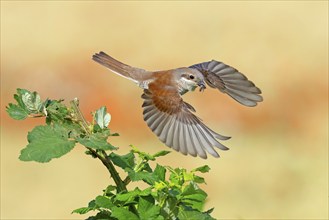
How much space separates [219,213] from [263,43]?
423cm

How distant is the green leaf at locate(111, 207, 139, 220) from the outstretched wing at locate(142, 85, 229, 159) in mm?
1365

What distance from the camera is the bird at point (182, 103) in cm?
413

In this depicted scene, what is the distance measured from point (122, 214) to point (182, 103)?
95.5 inches

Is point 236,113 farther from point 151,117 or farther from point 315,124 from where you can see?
point 151,117

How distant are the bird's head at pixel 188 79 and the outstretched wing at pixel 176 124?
7 cm

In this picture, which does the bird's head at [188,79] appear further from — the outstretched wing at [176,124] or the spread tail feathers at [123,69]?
the spread tail feathers at [123,69]

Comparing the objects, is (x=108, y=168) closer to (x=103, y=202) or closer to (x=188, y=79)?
(x=103, y=202)

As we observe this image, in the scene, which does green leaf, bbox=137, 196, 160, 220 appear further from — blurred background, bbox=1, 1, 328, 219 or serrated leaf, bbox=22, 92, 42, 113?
blurred background, bbox=1, 1, 328, 219

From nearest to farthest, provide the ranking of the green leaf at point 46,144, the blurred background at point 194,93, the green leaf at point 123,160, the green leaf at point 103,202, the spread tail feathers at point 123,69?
the green leaf at point 46,144, the green leaf at point 103,202, the green leaf at point 123,160, the spread tail feathers at point 123,69, the blurred background at point 194,93

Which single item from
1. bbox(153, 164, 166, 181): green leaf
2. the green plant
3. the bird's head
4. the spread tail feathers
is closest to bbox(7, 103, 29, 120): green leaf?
the green plant

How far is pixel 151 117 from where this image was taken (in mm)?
4586

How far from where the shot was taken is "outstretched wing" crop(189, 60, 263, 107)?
417 centimetres

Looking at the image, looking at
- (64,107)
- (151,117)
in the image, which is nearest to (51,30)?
(151,117)

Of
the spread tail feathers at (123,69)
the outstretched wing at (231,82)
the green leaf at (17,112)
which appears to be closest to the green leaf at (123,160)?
the green leaf at (17,112)
